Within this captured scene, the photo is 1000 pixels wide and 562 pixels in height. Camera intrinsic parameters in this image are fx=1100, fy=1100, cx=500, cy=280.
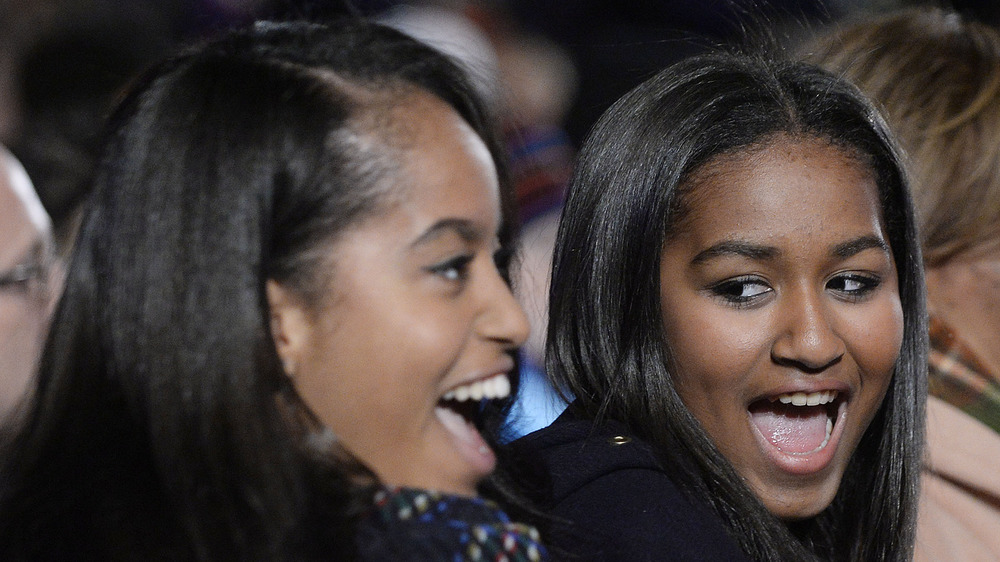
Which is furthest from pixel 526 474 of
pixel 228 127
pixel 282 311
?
pixel 228 127

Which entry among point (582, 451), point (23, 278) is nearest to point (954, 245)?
point (582, 451)

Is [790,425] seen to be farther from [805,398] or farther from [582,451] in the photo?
[582,451]

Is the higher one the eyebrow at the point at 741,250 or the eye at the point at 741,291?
the eyebrow at the point at 741,250

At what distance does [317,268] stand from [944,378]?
1.42m

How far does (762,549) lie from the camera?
150 centimetres

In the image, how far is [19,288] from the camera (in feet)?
5.70

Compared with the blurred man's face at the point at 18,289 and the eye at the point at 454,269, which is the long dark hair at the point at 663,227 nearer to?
the eye at the point at 454,269

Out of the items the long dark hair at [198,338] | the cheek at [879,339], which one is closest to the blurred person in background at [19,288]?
the long dark hair at [198,338]

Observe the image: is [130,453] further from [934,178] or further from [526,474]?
[934,178]

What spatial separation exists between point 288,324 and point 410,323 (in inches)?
4.9

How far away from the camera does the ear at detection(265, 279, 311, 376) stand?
1.10m

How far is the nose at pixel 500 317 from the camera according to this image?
117 cm

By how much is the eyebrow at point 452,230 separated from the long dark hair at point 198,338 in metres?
0.06

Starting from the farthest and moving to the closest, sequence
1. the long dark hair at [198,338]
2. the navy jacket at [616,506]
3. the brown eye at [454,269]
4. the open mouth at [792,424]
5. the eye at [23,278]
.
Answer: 1. the eye at [23,278]
2. the open mouth at [792,424]
3. the navy jacket at [616,506]
4. the brown eye at [454,269]
5. the long dark hair at [198,338]
